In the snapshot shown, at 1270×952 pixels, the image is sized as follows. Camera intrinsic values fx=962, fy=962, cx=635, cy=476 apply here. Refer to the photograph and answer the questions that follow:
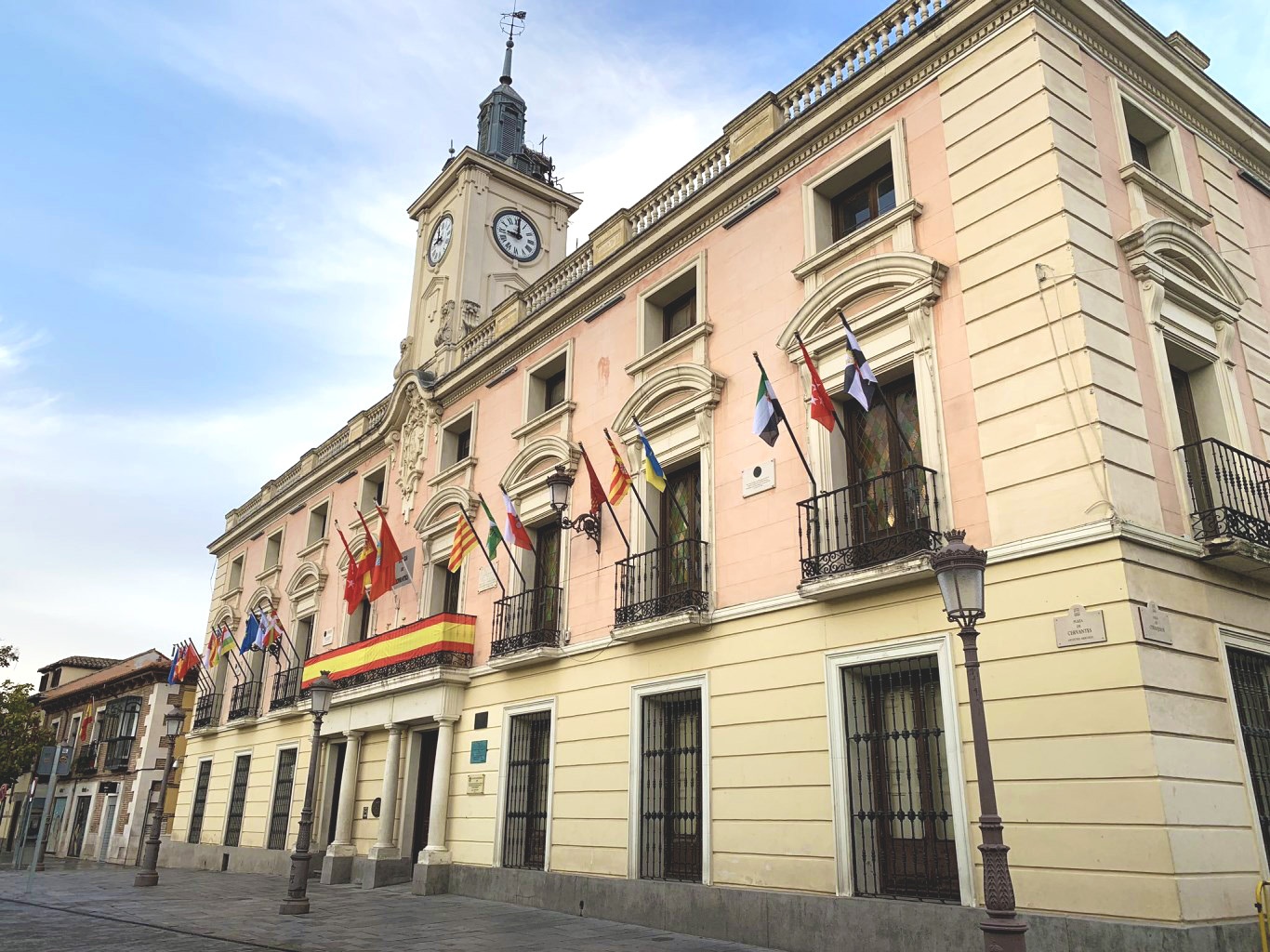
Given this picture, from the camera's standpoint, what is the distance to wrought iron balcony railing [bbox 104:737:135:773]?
3472cm

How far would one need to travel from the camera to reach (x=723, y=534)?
12.6 m

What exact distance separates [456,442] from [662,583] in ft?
28.2

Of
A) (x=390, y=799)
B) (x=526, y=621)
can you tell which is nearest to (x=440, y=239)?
(x=526, y=621)

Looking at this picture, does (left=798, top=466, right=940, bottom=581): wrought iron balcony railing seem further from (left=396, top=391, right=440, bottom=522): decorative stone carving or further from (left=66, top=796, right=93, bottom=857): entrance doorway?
(left=66, top=796, right=93, bottom=857): entrance doorway

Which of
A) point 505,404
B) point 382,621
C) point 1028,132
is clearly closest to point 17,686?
point 382,621

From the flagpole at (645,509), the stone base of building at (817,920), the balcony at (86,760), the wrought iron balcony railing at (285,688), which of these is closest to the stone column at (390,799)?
the stone base of building at (817,920)

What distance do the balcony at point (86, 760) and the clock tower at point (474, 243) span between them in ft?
81.8

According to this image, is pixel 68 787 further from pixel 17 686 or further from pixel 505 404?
pixel 505 404

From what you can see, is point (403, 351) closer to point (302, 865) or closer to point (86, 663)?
point (302, 865)

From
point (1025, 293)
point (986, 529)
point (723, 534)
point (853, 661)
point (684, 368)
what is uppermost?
point (684, 368)

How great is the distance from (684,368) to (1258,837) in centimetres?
866

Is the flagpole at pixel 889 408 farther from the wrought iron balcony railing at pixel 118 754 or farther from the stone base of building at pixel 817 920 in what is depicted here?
the wrought iron balcony railing at pixel 118 754

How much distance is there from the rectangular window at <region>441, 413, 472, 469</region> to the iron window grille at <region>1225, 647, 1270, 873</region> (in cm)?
1450

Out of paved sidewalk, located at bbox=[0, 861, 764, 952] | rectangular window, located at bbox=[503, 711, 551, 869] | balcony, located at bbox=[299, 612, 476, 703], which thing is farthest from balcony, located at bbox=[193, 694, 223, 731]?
rectangular window, located at bbox=[503, 711, 551, 869]
